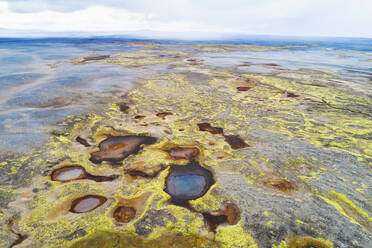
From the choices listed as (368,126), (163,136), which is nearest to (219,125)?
(163,136)

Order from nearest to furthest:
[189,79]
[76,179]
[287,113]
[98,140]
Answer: [76,179] < [98,140] < [287,113] < [189,79]

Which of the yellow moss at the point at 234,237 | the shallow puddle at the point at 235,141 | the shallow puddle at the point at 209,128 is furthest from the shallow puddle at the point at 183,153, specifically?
the yellow moss at the point at 234,237

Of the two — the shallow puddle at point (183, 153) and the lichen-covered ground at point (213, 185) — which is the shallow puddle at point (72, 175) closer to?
the lichen-covered ground at point (213, 185)

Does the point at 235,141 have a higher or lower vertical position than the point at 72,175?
higher

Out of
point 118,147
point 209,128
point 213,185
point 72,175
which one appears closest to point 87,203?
point 72,175

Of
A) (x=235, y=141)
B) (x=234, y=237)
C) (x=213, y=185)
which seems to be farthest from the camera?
(x=235, y=141)

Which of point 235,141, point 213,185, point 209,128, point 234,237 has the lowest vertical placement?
point 234,237

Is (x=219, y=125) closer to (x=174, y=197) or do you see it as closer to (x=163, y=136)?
(x=163, y=136)

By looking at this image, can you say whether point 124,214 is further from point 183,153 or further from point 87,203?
point 183,153
